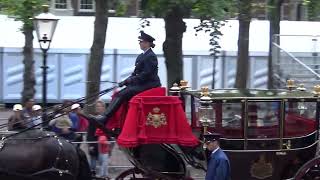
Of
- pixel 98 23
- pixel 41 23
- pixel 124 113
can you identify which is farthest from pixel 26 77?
pixel 124 113

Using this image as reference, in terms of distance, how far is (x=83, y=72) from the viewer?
23688mm

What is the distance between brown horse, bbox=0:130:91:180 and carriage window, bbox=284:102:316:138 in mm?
2988

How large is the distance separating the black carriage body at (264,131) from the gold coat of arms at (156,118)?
0.73 meters

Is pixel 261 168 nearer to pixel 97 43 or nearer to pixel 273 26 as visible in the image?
pixel 97 43

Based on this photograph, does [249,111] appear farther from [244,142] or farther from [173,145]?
[173,145]

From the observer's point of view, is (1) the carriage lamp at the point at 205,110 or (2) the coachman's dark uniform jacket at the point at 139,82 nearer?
(1) the carriage lamp at the point at 205,110

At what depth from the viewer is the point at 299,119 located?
9484mm

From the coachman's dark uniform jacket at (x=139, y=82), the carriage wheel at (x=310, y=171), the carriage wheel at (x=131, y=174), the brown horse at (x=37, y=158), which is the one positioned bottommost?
the carriage wheel at (x=131, y=174)

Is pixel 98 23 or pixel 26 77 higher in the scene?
pixel 98 23

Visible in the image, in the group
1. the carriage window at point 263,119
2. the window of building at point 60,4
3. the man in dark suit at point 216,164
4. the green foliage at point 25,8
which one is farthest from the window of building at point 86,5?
the man in dark suit at point 216,164

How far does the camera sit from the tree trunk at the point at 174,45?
13883mm

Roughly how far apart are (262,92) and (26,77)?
374 inches

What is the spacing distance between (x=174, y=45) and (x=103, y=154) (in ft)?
14.1

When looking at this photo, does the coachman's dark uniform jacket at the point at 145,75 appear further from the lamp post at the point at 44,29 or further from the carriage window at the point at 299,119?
the lamp post at the point at 44,29
